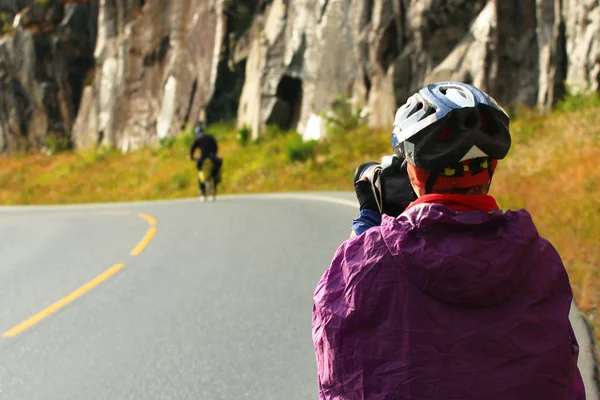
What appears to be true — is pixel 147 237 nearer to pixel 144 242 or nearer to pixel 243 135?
pixel 144 242

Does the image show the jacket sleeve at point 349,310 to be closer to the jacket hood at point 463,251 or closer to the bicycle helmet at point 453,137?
the jacket hood at point 463,251

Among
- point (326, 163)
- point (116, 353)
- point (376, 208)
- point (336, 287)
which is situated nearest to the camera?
point (336, 287)

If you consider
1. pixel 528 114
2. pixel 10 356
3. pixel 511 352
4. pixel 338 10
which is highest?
pixel 338 10

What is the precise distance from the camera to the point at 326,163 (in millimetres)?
27141

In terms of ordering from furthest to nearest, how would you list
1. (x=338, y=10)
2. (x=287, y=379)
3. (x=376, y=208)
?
(x=338, y=10) < (x=287, y=379) < (x=376, y=208)

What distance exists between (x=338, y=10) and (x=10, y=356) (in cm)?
2816

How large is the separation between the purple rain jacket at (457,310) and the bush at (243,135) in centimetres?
3307

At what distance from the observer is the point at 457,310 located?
2248 millimetres

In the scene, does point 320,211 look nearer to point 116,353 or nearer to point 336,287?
point 116,353

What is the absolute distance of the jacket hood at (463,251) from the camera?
220cm

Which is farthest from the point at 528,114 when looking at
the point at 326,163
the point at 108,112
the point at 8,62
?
the point at 8,62

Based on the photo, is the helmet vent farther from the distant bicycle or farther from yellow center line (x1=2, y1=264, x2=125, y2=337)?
the distant bicycle

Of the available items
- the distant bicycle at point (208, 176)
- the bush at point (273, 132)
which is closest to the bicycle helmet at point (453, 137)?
the distant bicycle at point (208, 176)

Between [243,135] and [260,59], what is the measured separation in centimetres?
398
